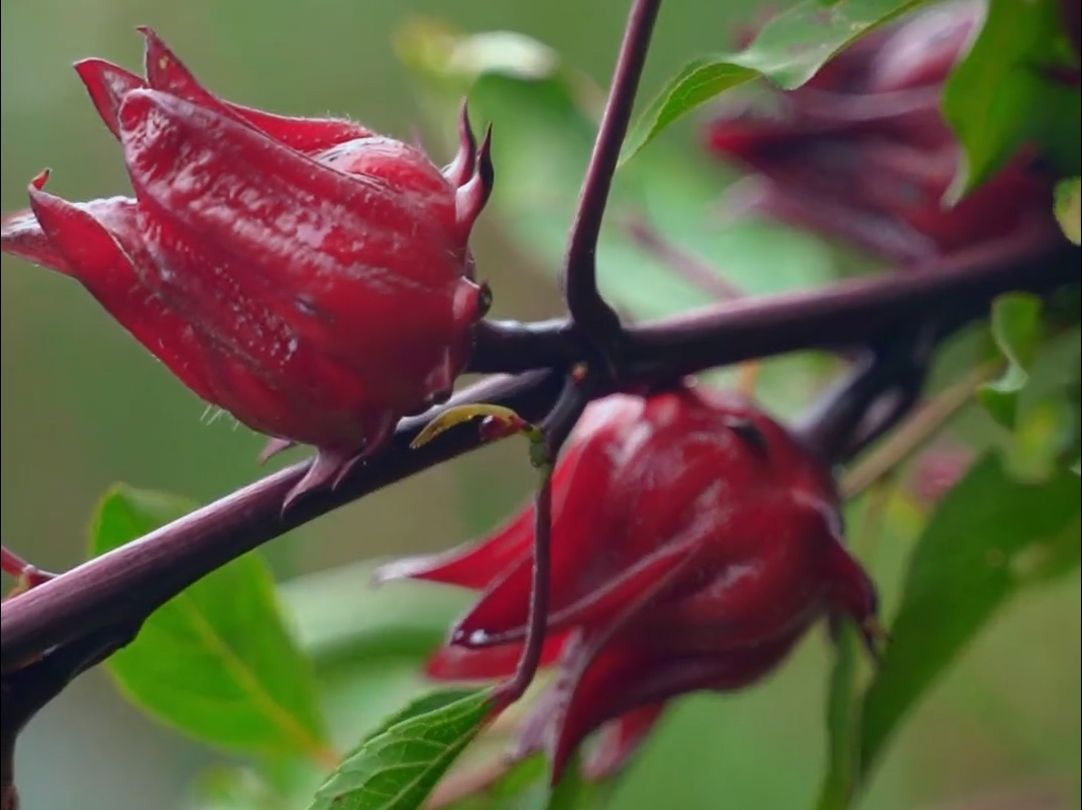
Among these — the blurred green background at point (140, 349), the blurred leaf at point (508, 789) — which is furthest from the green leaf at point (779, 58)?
the blurred green background at point (140, 349)

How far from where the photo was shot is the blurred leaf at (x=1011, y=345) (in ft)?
1.34

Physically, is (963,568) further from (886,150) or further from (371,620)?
(371,620)

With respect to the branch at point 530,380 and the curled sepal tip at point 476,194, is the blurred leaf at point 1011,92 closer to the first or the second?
the branch at point 530,380

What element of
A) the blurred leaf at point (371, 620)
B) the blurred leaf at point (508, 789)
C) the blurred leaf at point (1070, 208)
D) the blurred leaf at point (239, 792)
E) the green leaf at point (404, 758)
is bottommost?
the blurred leaf at point (371, 620)

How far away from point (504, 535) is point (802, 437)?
0.37ft

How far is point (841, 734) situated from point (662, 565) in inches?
5.3

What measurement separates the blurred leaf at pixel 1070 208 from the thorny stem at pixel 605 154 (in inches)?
6.3

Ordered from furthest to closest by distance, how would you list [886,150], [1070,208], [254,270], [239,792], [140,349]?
[140,349], [239,792], [886,150], [1070,208], [254,270]

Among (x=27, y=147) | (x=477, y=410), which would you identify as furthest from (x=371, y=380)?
(x=27, y=147)

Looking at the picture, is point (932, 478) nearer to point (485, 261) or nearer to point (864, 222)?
point (864, 222)

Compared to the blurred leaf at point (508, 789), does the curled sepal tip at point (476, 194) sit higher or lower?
higher

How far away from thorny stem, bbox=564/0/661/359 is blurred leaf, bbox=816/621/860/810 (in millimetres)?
185

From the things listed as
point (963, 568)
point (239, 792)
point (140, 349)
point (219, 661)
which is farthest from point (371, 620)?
point (140, 349)

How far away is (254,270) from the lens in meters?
0.29
